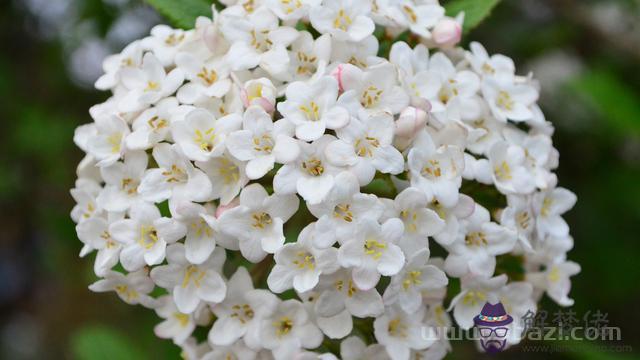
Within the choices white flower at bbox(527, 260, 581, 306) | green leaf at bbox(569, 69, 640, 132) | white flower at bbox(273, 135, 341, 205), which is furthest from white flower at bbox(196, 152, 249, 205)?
green leaf at bbox(569, 69, 640, 132)

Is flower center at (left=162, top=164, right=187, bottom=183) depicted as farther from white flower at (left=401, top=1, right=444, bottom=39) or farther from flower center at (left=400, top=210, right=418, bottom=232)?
white flower at (left=401, top=1, right=444, bottom=39)

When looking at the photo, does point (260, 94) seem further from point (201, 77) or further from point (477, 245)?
point (477, 245)

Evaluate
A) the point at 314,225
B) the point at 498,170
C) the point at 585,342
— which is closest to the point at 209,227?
the point at 314,225

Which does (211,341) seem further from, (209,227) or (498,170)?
(498,170)

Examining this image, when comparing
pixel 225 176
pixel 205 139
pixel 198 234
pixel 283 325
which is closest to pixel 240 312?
pixel 283 325

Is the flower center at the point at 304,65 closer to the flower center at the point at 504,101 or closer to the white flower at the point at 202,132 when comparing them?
the white flower at the point at 202,132

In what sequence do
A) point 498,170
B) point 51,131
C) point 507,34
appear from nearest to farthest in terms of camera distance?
point 498,170 < point 507,34 < point 51,131
